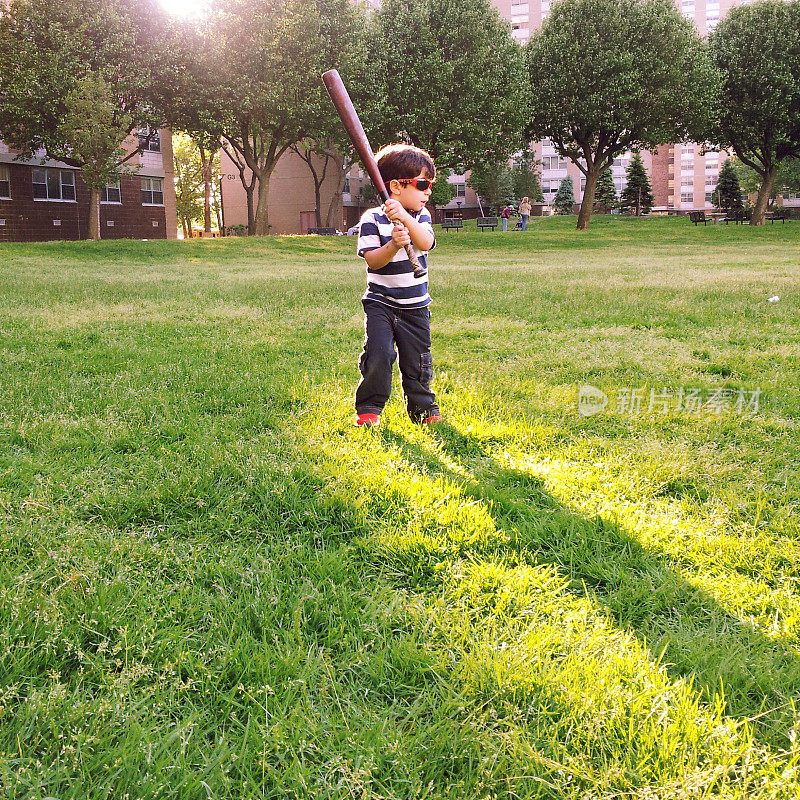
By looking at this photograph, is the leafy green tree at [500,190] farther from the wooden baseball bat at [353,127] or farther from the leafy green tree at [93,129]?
the wooden baseball bat at [353,127]

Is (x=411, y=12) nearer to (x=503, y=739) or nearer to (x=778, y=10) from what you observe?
(x=778, y=10)

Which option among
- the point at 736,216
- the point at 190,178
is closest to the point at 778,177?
the point at 736,216

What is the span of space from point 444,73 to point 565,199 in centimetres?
4518

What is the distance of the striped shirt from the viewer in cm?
425

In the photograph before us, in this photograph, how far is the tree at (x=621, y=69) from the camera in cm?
3419

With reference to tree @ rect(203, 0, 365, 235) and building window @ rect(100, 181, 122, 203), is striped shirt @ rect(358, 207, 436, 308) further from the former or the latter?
building window @ rect(100, 181, 122, 203)

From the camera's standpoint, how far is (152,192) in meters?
46.8

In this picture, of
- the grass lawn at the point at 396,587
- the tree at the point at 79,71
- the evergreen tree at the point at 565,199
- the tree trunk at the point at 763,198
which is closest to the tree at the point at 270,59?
the tree at the point at 79,71

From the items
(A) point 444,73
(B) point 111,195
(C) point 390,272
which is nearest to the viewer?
(C) point 390,272

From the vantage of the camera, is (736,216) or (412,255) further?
(736,216)

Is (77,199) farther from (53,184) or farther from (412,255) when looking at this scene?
(412,255)

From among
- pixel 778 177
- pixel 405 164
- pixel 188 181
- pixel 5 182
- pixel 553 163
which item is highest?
pixel 553 163

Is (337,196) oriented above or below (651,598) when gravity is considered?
above

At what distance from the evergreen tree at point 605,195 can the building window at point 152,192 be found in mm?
43595
